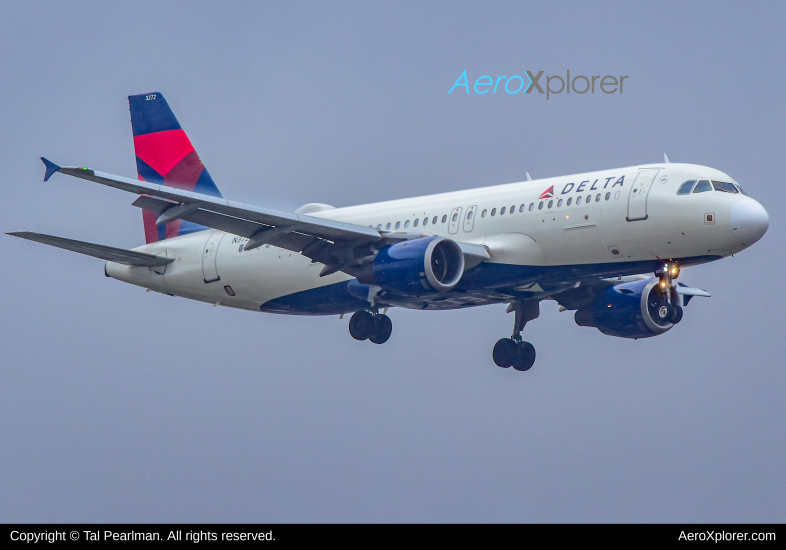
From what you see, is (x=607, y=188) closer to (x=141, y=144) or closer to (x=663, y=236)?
(x=663, y=236)

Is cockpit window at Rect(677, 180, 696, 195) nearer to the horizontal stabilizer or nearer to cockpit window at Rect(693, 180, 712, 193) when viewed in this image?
cockpit window at Rect(693, 180, 712, 193)

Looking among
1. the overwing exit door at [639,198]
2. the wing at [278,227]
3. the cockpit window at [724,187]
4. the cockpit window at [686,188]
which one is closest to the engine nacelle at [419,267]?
the wing at [278,227]

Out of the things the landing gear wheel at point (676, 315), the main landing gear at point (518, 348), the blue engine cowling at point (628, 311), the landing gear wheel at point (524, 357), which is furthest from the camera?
the landing gear wheel at point (524, 357)

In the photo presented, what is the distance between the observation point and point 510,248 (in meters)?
37.5

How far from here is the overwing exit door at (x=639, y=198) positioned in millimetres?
35500

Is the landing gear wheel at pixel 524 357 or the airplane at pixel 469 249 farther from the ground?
the airplane at pixel 469 249

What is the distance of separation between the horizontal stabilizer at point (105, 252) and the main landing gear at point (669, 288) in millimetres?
18391

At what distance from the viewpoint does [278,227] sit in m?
36.9

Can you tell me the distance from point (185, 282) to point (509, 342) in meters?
12.3

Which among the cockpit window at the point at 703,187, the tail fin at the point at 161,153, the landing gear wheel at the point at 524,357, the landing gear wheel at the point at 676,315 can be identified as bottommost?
the landing gear wheel at the point at 524,357

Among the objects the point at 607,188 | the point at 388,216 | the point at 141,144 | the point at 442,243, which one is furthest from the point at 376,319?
the point at 141,144

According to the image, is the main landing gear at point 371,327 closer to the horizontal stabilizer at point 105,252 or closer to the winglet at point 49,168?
the horizontal stabilizer at point 105,252

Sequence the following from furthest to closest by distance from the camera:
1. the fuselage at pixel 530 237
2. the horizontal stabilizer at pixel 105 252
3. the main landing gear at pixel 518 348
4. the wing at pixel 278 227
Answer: the main landing gear at pixel 518 348 < the horizontal stabilizer at pixel 105 252 < the fuselage at pixel 530 237 < the wing at pixel 278 227

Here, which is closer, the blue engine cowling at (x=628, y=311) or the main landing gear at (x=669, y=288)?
the main landing gear at (x=669, y=288)
